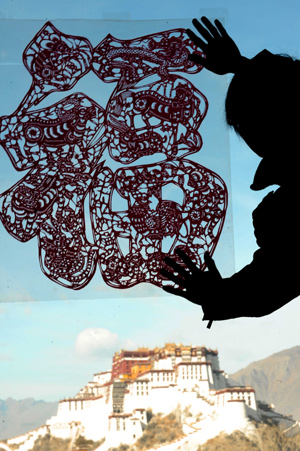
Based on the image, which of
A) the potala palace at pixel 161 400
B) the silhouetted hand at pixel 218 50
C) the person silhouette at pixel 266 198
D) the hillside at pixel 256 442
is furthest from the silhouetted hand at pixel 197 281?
the potala palace at pixel 161 400

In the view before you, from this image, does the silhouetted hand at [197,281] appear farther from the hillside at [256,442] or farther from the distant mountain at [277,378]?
the distant mountain at [277,378]

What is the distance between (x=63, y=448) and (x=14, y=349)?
17.6ft

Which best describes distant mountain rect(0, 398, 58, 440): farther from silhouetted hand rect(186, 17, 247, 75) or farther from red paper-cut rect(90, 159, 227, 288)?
silhouetted hand rect(186, 17, 247, 75)

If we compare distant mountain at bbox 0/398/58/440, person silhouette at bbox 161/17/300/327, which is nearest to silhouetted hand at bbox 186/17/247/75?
person silhouette at bbox 161/17/300/327

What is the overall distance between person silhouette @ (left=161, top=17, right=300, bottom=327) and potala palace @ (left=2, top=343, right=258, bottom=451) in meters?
20.1

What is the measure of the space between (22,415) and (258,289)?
89.7 ft

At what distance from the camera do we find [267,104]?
33cm

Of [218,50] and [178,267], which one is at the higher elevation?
[218,50]

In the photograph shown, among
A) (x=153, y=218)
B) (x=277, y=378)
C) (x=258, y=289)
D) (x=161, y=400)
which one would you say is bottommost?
(x=258, y=289)

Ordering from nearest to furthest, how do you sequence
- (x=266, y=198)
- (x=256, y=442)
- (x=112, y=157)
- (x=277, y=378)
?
(x=266, y=198) < (x=112, y=157) < (x=256, y=442) < (x=277, y=378)

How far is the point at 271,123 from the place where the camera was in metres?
0.33

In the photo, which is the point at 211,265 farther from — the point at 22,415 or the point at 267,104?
the point at 22,415

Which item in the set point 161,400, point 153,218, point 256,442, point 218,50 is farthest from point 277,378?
point 218,50

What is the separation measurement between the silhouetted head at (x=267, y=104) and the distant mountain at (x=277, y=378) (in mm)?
27655
